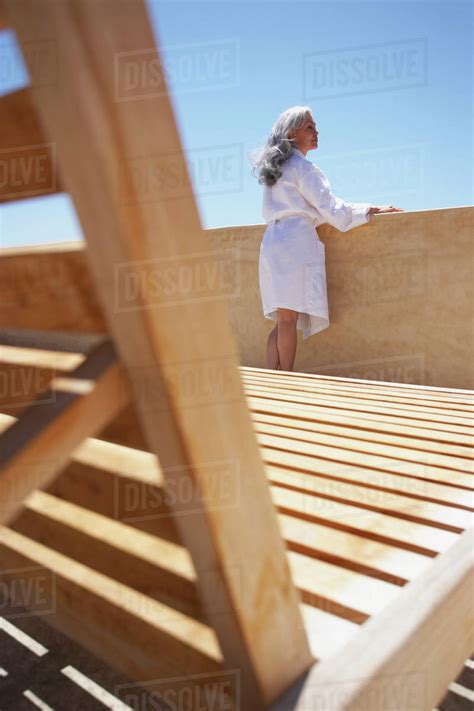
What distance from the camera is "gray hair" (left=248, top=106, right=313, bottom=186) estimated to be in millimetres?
3807

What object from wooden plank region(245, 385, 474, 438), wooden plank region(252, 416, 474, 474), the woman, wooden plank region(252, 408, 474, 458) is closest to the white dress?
the woman

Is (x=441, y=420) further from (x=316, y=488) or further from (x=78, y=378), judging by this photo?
(x=78, y=378)

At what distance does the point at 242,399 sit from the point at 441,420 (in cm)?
161

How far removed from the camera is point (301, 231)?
153 inches

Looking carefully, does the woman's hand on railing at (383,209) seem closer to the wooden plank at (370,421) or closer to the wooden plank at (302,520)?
the wooden plank at (370,421)

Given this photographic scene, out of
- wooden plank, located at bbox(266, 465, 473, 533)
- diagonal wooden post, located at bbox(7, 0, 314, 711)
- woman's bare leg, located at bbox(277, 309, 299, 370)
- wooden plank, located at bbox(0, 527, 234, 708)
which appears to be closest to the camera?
diagonal wooden post, located at bbox(7, 0, 314, 711)

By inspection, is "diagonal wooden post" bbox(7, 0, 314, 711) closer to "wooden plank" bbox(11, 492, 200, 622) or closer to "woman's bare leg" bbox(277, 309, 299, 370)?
"wooden plank" bbox(11, 492, 200, 622)

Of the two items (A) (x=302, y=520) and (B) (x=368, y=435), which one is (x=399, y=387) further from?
(A) (x=302, y=520)

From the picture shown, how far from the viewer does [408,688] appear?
35.4 inches

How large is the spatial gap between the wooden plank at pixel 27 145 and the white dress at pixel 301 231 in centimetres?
325

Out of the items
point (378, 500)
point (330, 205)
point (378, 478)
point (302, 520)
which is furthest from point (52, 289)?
point (330, 205)

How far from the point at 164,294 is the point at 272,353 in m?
3.65

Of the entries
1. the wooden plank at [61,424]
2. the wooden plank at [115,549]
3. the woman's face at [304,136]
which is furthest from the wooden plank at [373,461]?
the woman's face at [304,136]

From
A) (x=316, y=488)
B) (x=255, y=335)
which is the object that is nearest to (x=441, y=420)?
(x=316, y=488)
